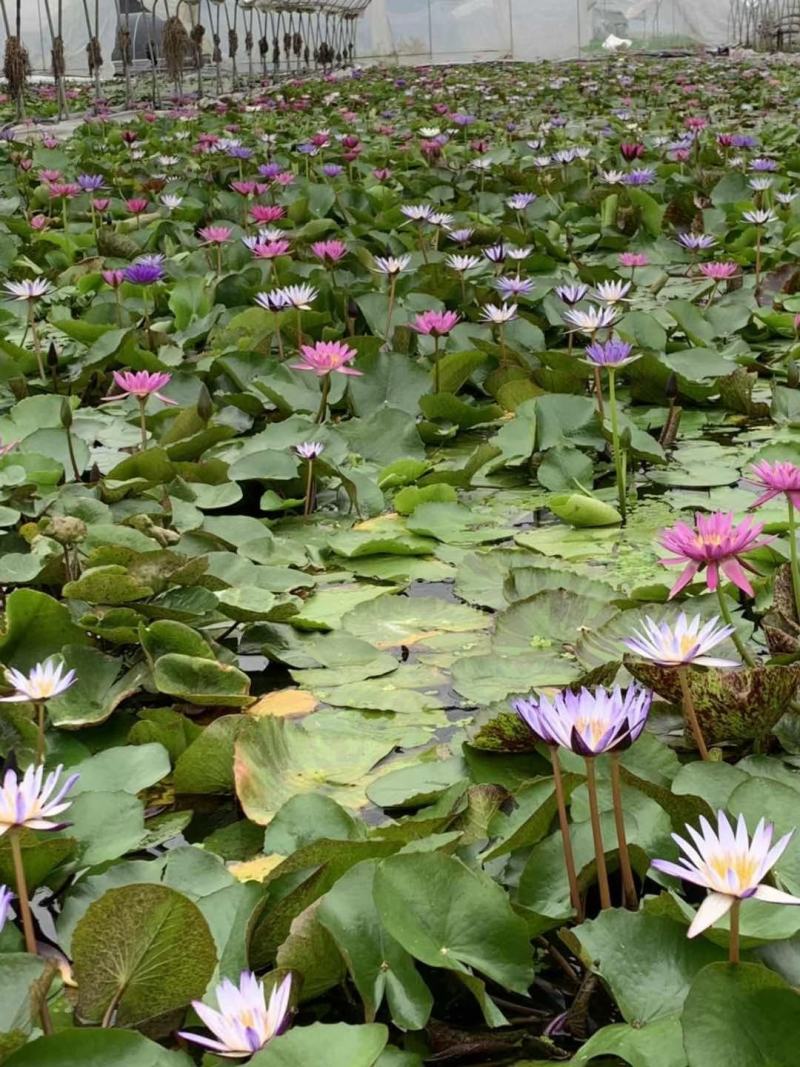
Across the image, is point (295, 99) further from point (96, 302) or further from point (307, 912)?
point (307, 912)

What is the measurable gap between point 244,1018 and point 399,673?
74cm

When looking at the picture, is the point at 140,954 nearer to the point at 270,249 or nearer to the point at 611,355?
the point at 611,355

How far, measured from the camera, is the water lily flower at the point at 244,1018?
72 centimetres

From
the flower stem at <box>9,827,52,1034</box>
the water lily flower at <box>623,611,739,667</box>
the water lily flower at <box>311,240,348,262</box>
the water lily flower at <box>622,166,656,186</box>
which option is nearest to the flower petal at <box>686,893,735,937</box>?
the water lily flower at <box>623,611,739,667</box>

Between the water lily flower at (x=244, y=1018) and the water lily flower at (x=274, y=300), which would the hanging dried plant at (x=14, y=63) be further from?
the water lily flower at (x=244, y=1018)

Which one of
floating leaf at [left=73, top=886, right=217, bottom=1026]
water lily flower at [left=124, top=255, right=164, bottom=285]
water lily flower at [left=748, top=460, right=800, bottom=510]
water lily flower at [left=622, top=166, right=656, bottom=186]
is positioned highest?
water lily flower at [left=622, top=166, right=656, bottom=186]

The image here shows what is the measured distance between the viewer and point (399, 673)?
1463 millimetres

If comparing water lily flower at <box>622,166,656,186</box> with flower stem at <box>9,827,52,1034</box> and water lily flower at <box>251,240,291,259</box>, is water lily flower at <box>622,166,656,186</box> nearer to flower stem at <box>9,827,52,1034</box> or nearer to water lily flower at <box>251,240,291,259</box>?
water lily flower at <box>251,240,291,259</box>

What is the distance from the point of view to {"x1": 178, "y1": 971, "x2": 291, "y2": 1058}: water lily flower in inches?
28.5

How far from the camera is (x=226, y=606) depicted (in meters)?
1.51

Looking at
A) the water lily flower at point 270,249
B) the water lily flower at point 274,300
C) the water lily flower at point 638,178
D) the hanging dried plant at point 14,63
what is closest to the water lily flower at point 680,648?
the water lily flower at point 274,300

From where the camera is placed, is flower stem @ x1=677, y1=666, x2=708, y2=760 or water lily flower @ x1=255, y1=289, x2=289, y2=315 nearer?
flower stem @ x1=677, y1=666, x2=708, y2=760

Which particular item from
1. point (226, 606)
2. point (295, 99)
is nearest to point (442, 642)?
point (226, 606)

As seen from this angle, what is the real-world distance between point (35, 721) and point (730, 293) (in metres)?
2.35
